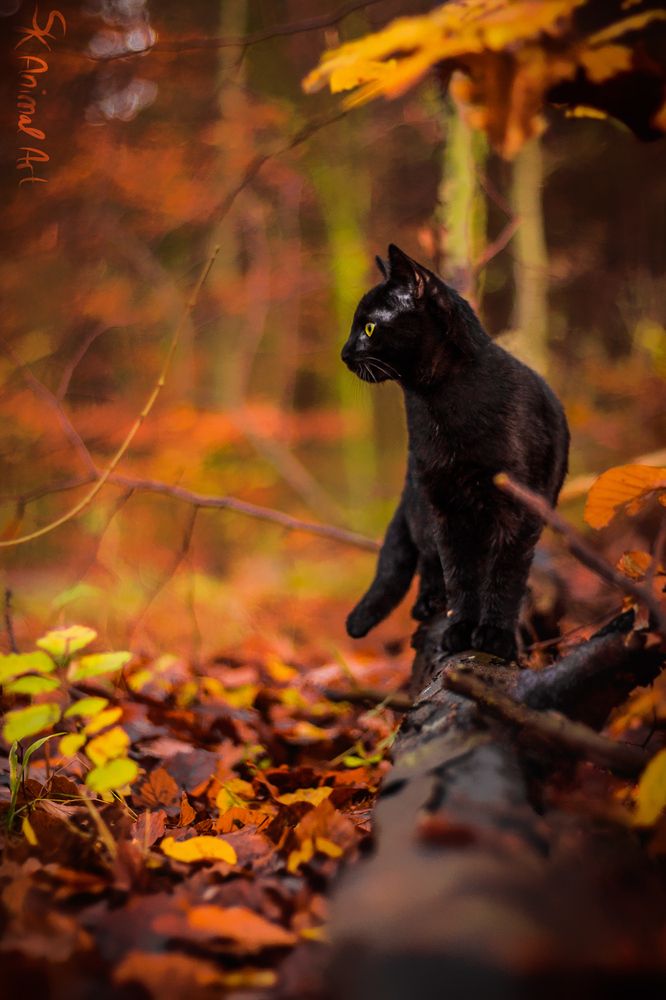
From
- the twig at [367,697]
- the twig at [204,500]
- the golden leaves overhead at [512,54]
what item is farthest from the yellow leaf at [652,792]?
the twig at [204,500]

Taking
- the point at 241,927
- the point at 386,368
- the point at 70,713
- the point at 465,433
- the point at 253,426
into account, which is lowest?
the point at 241,927

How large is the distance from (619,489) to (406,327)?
3.11 feet

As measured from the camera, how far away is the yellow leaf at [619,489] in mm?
1739

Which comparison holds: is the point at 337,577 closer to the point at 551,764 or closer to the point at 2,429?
the point at 2,429

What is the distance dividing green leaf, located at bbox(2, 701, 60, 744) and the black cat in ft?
4.18

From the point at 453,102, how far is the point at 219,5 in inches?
241

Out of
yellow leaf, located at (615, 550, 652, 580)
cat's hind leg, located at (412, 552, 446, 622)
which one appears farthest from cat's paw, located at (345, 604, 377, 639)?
yellow leaf, located at (615, 550, 652, 580)

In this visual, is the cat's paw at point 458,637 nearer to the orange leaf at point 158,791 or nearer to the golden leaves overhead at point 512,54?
the orange leaf at point 158,791

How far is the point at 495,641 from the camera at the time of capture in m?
2.19

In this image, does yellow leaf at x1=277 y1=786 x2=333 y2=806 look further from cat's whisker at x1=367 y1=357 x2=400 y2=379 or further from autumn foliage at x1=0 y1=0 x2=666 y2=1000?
cat's whisker at x1=367 y1=357 x2=400 y2=379

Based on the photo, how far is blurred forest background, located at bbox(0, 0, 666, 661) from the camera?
643 cm

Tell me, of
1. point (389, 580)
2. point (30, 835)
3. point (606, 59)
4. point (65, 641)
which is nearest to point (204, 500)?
point (389, 580)

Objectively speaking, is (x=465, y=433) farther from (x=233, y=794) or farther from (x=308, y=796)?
(x=233, y=794)

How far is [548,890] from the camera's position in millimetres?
1023
